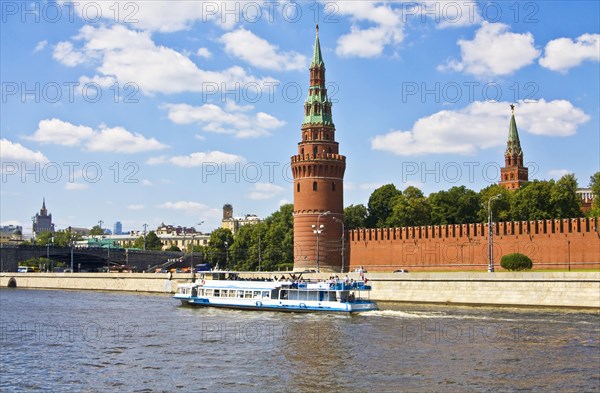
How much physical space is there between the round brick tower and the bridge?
4070cm

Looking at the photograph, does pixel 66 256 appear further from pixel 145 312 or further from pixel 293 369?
pixel 293 369

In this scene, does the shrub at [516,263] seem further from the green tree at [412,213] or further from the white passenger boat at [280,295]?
the green tree at [412,213]

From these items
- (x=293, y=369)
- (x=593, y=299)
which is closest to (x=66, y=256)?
(x=593, y=299)

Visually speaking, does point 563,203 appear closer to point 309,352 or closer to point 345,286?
point 345,286

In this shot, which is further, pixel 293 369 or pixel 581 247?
pixel 581 247

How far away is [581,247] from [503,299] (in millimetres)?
16993

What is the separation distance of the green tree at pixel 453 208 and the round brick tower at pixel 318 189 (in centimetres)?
1194

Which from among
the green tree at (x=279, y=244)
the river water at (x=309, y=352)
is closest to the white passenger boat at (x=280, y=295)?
the river water at (x=309, y=352)

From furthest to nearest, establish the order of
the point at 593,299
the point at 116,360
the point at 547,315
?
1. the point at 593,299
2. the point at 547,315
3. the point at 116,360

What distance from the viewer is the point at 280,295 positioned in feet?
187

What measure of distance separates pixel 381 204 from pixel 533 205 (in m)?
20.4

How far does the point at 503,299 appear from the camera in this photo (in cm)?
5584

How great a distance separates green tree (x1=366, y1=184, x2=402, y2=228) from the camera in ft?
322

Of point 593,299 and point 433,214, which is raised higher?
point 433,214
